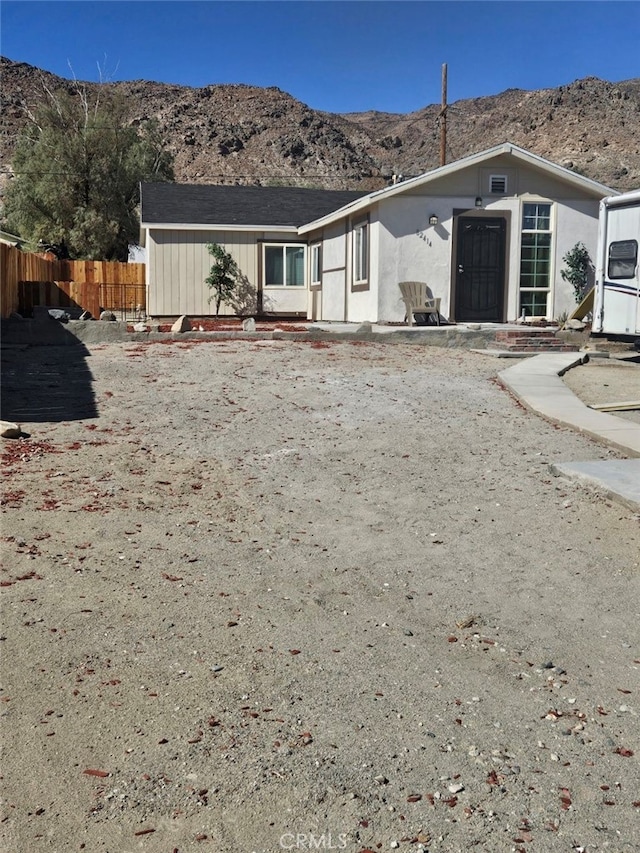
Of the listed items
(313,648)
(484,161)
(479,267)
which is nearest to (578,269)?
(479,267)

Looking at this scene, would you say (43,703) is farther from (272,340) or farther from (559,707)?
(272,340)

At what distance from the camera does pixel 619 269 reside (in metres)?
13.8

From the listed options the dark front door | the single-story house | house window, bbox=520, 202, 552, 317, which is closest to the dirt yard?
the single-story house

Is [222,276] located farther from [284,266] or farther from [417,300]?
[417,300]

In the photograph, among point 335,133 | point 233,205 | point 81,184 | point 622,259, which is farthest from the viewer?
point 335,133

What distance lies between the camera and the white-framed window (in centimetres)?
2306

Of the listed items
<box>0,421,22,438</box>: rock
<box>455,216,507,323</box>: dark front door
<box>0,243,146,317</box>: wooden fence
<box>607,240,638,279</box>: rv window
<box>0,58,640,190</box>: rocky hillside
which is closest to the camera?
<box>0,421,22,438</box>: rock

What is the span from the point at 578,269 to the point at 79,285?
1559 centimetres

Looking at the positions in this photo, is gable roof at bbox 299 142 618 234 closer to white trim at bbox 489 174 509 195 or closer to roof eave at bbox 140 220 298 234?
white trim at bbox 489 174 509 195

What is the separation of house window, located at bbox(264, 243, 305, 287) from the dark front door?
643 cm

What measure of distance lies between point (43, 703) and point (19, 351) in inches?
457

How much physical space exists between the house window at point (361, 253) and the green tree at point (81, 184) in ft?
66.8

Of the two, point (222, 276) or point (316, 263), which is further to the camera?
point (316, 263)

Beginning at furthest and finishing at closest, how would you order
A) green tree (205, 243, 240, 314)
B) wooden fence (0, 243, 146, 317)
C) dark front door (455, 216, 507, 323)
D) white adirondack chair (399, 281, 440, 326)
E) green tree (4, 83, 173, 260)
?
green tree (4, 83, 173, 260), wooden fence (0, 243, 146, 317), green tree (205, 243, 240, 314), dark front door (455, 216, 507, 323), white adirondack chair (399, 281, 440, 326)
